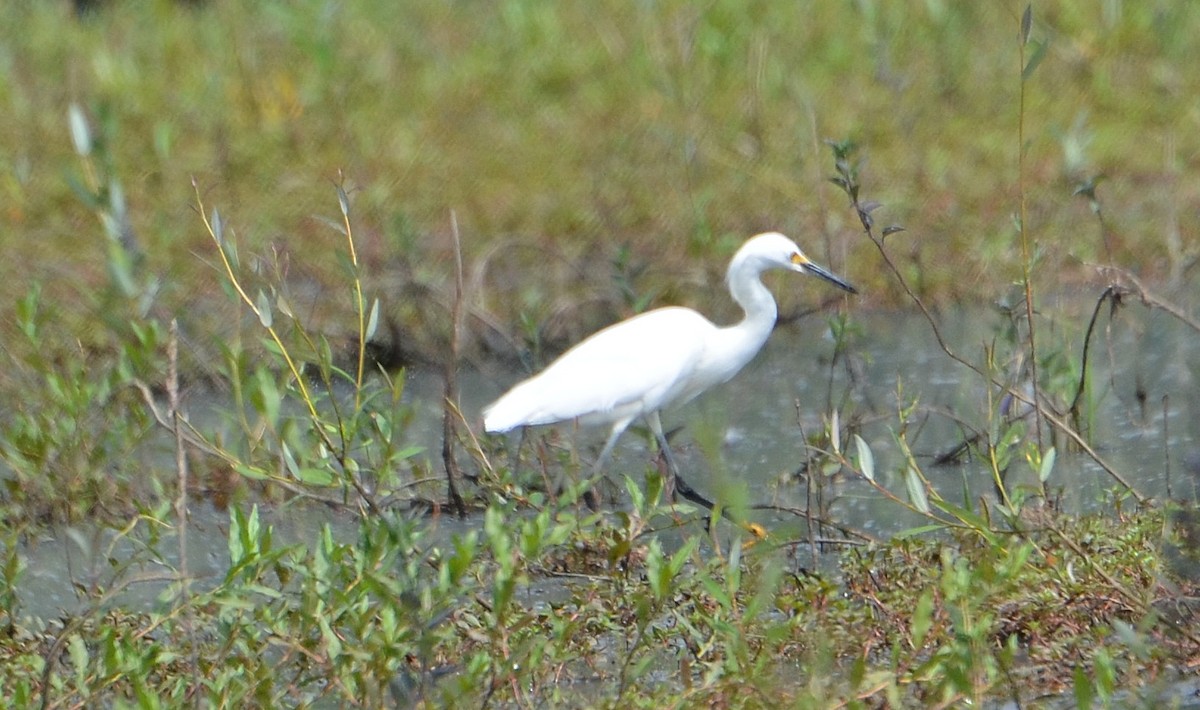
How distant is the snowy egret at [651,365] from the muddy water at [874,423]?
158mm

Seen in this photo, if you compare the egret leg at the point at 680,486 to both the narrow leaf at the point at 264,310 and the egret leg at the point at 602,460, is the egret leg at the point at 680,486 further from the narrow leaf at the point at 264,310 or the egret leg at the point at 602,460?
the narrow leaf at the point at 264,310

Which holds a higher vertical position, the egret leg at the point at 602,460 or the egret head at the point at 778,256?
the egret head at the point at 778,256

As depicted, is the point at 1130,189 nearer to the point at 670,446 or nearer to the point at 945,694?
the point at 670,446

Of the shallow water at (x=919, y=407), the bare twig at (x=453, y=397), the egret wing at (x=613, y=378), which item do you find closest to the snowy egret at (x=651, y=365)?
the egret wing at (x=613, y=378)

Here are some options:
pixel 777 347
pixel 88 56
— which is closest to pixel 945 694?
pixel 777 347

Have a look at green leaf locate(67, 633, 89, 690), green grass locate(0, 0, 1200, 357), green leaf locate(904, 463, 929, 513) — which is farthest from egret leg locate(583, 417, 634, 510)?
green leaf locate(67, 633, 89, 690)

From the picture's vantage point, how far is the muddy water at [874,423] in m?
4.43

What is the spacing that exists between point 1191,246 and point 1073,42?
8.93 ft

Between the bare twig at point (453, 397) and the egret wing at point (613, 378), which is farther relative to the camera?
the egret wing at point (613, 378)

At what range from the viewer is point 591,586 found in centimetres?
379

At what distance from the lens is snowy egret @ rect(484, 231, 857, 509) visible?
510cm

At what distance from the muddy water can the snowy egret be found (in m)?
0.16

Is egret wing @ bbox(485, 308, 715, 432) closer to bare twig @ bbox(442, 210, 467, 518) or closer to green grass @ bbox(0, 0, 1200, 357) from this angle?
bare twig @ bbox(442, 210, 467, 518)

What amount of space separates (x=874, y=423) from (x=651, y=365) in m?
0.70
